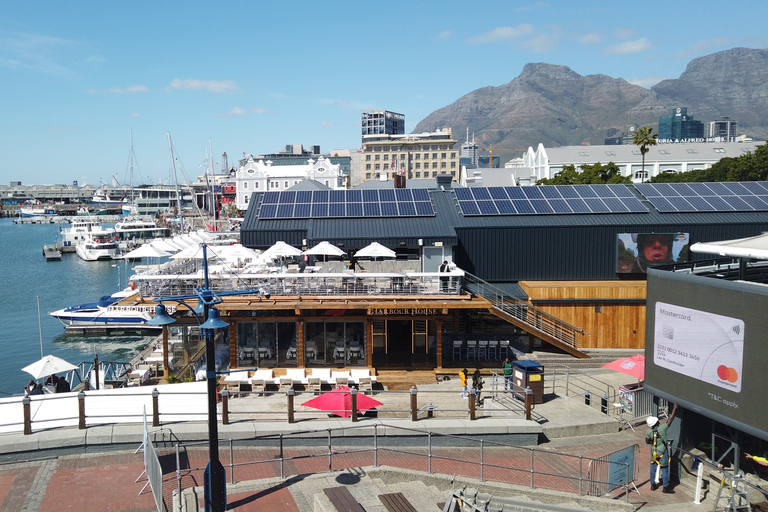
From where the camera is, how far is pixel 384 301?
2595 cm

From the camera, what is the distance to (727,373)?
1407 centimetres

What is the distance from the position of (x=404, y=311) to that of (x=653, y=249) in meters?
14.4

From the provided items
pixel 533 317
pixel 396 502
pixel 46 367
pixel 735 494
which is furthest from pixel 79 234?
pixel 735 494

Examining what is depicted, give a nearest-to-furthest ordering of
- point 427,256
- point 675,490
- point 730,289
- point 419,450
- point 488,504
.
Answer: point 488,504 < point 730,289 < point 675,490 < point 419,450 < point 427,256

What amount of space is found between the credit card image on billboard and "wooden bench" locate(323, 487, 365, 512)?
29.8 feet

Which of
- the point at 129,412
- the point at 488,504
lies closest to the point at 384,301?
the point at 129,412

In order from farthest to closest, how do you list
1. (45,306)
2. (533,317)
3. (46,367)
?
(45,306), (533,317), (46,367)

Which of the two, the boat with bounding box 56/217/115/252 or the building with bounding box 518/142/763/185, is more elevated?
the building with bounding box 518/142/763/185

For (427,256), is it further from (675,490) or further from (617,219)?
(675,490)

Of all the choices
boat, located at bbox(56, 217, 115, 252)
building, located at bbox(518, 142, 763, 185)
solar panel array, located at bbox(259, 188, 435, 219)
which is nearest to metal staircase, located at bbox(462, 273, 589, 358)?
solar panel array, located at bbox(259, 188, 435, 219)

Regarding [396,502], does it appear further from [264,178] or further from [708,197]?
[264,178]

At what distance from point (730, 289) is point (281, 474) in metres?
11.5

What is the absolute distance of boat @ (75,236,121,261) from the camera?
109750 millimetres

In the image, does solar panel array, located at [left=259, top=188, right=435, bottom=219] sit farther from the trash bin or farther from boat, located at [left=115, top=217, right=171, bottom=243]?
boat, located at [left=115, top=217, right=171, bottom=243]
